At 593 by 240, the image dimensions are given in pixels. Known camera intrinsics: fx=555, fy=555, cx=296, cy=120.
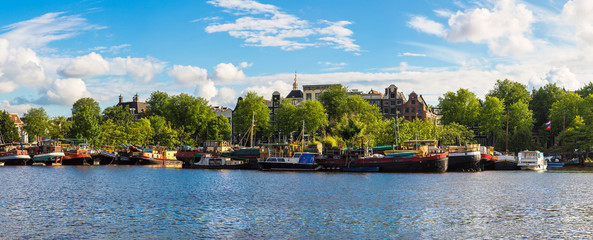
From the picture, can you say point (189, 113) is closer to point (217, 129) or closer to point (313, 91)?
point (217, 129)

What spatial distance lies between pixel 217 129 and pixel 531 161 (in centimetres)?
8619

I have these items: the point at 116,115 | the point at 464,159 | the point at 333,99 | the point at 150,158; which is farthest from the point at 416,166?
the point at 116,115

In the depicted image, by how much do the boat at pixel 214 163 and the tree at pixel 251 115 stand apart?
42095 millimetres

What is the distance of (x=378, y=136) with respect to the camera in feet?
420

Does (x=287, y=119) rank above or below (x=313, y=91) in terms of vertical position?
below

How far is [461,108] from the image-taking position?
146750mm

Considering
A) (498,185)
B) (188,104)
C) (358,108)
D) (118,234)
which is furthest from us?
(188,104)

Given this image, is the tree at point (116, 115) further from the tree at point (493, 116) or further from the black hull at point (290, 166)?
the tree at point (493, 116)

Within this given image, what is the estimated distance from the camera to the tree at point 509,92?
152 meters

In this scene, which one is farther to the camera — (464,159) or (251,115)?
(251,115)

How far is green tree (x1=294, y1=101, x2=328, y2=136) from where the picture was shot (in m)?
146

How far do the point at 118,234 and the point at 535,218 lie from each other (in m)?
28.9

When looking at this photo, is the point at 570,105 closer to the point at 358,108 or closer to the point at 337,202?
the point at 358,108

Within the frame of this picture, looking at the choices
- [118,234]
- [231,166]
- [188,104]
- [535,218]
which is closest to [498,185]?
[535,218]
